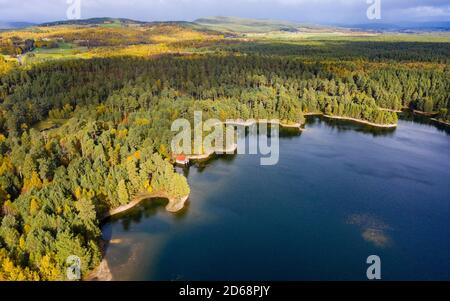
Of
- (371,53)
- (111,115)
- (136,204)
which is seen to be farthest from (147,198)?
(371,53)

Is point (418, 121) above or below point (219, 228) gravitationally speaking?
above

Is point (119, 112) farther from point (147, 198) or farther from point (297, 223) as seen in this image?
point (297, 223)

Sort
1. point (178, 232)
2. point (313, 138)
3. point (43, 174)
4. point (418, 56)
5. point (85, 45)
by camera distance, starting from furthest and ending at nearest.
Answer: point (85, 45) < point (418, 56) < point (313, 138) < point (43, 174) < point (178, 232)

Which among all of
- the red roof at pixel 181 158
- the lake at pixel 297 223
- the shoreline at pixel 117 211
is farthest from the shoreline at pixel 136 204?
the red roof at pixel 181 158

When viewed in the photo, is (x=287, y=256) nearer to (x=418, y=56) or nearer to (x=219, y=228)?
(x=219, y=228)

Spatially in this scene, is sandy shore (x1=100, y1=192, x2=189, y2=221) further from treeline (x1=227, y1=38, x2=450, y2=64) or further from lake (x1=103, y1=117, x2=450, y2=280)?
treeline (x1=227, y1=38, x2=450, y2=64)

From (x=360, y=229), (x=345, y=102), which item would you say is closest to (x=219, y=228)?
(x=360, y=229)

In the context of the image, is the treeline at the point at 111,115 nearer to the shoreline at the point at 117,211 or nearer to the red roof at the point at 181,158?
the shoreline at the point at 117,211
